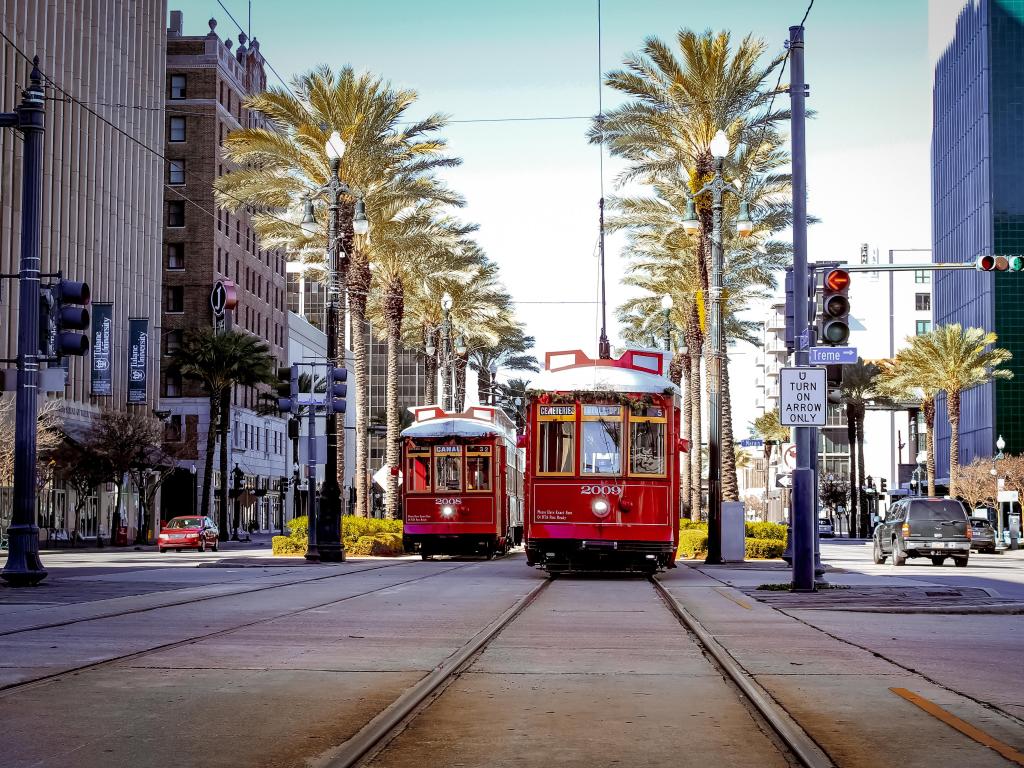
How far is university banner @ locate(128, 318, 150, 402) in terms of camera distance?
69.8 metres

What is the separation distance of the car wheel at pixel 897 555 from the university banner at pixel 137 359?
4280cm

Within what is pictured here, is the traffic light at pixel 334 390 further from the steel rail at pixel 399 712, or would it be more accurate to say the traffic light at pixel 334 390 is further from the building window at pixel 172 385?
the building window at pixel 172 385

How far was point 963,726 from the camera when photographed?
8320 mm

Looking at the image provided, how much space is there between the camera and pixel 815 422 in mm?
20578

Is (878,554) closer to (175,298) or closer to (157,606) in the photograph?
(157,606)

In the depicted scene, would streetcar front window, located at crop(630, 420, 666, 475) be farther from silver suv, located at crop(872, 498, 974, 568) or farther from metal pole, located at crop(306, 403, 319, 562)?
A: silver suv, located at crop(872, 498, 974, 568)

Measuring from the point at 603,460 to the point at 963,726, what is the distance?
56.5 ft

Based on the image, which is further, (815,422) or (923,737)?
(815,422)

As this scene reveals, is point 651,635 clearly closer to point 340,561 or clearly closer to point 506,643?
point 506,643

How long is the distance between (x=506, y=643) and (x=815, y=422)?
870 cm

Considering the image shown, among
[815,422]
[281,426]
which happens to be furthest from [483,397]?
[815,422]

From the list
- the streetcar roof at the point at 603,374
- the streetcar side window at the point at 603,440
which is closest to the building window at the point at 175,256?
the streetcar roof at the point at 603,374

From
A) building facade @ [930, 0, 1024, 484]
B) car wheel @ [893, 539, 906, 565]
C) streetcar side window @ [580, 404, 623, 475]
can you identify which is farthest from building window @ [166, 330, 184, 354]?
streetcar side window @ [580, 404, 623, 475]

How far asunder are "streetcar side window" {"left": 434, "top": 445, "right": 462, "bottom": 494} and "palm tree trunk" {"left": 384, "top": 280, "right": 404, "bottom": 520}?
9.51 meters
